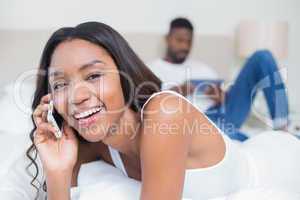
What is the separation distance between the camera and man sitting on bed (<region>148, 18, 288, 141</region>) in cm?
148

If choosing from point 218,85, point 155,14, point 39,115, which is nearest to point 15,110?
point 39,115

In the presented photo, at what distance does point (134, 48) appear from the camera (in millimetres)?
1698

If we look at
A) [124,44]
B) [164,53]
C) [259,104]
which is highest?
[124,44]

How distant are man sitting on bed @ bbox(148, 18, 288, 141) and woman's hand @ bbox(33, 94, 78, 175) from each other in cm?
53

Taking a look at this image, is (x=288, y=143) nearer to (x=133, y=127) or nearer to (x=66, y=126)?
(x=133, y=127)

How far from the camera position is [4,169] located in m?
1.05

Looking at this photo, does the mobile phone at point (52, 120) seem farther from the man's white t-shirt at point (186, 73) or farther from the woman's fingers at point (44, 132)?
the man's white t-shirt at point (186, 73)

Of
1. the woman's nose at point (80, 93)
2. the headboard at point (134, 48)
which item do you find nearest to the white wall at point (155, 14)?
→ the headboard at point (134, 48)

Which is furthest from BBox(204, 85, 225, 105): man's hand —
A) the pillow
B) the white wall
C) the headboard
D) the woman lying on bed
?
the pillow

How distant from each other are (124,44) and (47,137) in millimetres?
331

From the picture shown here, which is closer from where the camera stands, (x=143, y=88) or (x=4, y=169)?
(x=143, y=88)

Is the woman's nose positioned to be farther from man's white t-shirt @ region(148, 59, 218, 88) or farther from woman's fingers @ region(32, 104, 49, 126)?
man's white t-shirt @ region(148, 59, 218, 88)

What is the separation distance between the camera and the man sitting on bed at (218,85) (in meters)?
1.48

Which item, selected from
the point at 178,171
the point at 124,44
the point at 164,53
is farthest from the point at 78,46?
the point at 164,53
